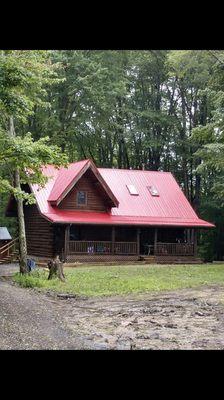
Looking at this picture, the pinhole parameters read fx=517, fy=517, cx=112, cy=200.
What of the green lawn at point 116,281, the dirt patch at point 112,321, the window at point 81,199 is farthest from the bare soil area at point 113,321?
the window at point 81,199

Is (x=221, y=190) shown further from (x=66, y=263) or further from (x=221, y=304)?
(x=221, y=304)

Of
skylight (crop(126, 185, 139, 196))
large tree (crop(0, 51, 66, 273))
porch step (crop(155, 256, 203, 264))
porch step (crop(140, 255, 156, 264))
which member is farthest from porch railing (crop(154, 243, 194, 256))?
large tree (crop(0, 51, 66, 273))

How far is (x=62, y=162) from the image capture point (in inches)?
540

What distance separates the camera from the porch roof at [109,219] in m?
28.8

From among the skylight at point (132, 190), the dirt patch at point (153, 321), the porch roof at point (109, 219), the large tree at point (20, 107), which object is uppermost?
the large tree at point (20, 107)

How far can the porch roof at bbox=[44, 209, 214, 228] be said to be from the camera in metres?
28.8

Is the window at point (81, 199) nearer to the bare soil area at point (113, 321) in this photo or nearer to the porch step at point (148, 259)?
the porch step at point (148, 259)

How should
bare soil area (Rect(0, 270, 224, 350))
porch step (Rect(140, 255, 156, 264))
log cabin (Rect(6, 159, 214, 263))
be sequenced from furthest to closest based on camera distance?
porch step (Rect(140, 255, 156, 264))
log cabin (Rect(6, 159, 214, 263))
bare soil area (Rect(0, 270, 224, 350))

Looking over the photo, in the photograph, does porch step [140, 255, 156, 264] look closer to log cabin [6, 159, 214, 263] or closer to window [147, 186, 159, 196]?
log cabin [6, 159, 214, 263]

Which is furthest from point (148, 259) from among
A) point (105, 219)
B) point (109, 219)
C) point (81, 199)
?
point (81, 199)

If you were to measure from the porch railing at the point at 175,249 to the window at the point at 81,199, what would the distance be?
5.42 metres

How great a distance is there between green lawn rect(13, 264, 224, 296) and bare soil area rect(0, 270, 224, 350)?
116 cm

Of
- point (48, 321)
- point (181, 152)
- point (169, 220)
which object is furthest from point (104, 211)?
point (48, 321)

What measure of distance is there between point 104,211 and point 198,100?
779 inches
